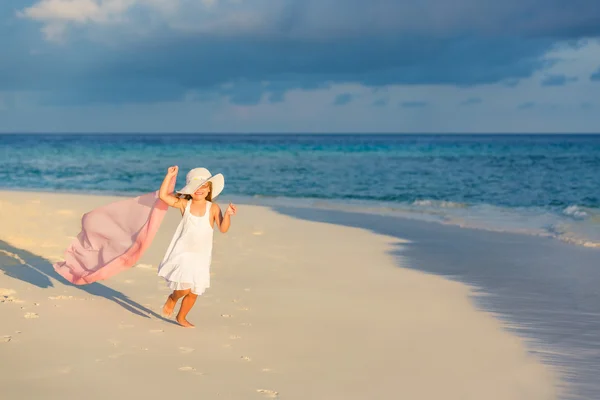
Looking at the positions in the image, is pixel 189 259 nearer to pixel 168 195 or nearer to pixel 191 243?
pixel 191 243

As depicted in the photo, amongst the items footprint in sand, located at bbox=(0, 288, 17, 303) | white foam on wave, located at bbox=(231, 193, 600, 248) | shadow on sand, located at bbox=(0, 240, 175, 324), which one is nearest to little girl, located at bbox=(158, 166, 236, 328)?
shadow on sand, located at bbox=(0, 240, 175, 324)

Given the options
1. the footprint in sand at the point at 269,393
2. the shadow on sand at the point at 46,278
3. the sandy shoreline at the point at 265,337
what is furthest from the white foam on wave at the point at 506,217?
the footprint in sand at the point at 269,393

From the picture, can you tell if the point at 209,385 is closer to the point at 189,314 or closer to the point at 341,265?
the point at 189,314

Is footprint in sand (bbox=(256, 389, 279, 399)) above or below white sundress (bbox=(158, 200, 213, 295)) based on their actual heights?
below

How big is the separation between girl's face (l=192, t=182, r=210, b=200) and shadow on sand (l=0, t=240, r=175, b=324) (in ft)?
4.16

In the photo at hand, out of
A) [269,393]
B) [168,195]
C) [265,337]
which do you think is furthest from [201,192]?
[269,393]

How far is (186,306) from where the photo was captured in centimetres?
682

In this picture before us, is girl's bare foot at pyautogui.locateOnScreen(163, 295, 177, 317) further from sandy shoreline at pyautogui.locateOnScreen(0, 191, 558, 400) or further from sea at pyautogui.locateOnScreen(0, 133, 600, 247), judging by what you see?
sea at pyautogui.locateOnScreen(0, 133, 600, 247)

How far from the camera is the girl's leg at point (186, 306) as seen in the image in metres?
6.81

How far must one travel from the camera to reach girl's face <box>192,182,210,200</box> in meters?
6.73

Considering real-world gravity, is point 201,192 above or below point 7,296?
above

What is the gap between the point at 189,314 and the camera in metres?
Result: 7.43

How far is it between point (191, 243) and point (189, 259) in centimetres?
15

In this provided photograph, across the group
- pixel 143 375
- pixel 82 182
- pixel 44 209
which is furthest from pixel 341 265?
pixel 82 182
